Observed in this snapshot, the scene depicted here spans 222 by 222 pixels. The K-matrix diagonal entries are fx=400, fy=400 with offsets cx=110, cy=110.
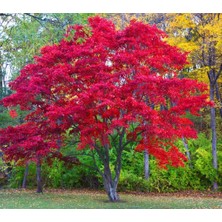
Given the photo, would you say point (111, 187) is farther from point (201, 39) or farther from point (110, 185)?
point (201, 39)

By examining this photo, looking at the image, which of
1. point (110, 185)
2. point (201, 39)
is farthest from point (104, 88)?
point (201, 39)

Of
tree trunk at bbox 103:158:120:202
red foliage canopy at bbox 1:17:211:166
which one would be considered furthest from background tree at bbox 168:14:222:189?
tree trunk at bbox 103:158:120:202

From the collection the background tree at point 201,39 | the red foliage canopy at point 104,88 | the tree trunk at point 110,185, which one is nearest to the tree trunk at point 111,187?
the tree trunk at point 110,185

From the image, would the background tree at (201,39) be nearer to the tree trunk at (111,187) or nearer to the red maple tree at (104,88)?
the red maple tree at (104,88)

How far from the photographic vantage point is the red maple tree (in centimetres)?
671

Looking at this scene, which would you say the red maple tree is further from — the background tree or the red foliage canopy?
the background tree

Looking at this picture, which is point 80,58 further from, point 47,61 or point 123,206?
point 123,206

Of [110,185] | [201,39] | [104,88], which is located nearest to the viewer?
[104,88]

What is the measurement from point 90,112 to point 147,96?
1061mm

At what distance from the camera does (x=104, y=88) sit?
21.7ft

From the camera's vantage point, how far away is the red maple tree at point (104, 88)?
6707 mm

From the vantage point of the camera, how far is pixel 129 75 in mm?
7051
